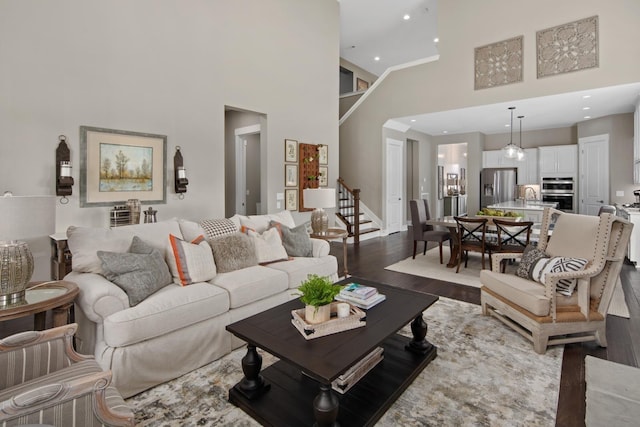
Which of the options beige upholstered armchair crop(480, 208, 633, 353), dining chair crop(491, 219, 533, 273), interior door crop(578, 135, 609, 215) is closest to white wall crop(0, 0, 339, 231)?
dining chair crop(491, 219, 533, 273)

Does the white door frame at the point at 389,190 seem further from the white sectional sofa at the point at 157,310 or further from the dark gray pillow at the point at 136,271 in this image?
the dark gray pillow at the point at 136,271

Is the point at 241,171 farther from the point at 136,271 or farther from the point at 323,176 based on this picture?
the point at 136,271

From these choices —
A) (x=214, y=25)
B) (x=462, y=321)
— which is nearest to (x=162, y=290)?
(x=462, y=321)

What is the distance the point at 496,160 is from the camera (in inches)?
387

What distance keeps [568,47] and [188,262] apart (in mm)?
6851

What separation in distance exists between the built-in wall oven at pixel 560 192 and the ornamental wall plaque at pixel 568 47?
3.99 m

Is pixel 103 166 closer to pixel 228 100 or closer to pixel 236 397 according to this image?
pixel 228 100

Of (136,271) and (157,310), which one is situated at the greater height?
(136,271)

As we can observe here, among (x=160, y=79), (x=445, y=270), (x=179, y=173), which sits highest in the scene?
(x=160, y=79)

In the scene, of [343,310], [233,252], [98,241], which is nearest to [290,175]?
[233,252]

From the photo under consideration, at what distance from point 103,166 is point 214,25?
2705 mm

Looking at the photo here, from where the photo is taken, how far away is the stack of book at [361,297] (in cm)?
234

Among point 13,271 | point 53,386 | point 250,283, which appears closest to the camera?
point 53,386

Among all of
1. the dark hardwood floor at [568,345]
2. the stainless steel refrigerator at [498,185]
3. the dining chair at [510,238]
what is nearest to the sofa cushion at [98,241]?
the dark hardwood floor at [568,345]
